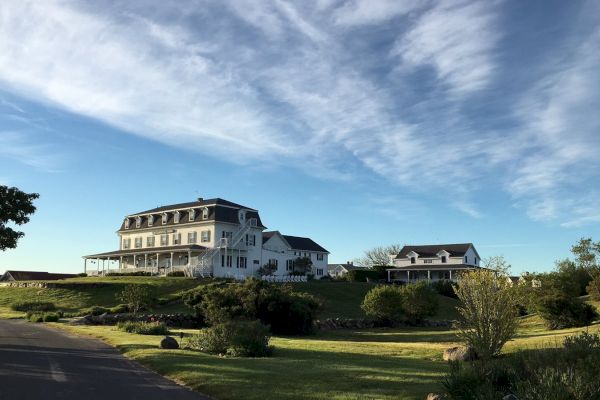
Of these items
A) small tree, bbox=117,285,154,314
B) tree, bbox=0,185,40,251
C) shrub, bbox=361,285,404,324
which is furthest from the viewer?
shrub, bbox=361,285,404,324

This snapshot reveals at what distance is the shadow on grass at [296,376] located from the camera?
10750 mm

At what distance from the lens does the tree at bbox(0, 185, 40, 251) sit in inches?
987

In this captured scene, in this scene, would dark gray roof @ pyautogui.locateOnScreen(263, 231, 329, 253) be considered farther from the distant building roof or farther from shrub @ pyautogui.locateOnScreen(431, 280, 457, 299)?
the distant building roof

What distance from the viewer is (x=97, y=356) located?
1780cm

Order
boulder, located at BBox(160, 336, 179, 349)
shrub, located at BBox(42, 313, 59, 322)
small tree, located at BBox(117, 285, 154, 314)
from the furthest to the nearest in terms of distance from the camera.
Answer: shrub, located at BBox(42, 313, 59, 322), small tree, located at BBox(117, 285, 154, 314), boulder, located at BBox(160, 336, 179, 349)

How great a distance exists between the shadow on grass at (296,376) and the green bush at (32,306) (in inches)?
1273

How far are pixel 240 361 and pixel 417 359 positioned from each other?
6.54 metres

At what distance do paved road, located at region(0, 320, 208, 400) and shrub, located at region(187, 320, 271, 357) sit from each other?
9.50ft

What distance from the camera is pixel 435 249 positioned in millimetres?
→ 82000

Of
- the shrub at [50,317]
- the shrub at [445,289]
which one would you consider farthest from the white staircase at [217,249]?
the shrub at [50,317]

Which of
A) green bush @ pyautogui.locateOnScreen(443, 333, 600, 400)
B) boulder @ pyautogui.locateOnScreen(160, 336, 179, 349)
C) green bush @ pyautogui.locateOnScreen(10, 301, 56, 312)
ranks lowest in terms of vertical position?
boulder @ pyautogui.locateOnScreen(160, 336, 179, 349)

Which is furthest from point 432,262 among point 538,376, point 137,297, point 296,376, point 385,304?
point 538,376

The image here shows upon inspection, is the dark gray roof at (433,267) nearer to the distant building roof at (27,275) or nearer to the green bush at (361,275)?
the green bush at (361,275)

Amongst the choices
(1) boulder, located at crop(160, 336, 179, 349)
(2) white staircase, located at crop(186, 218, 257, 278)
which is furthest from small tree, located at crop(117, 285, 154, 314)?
(2) white staircase, located at crop(186, 218, 257, 278)
